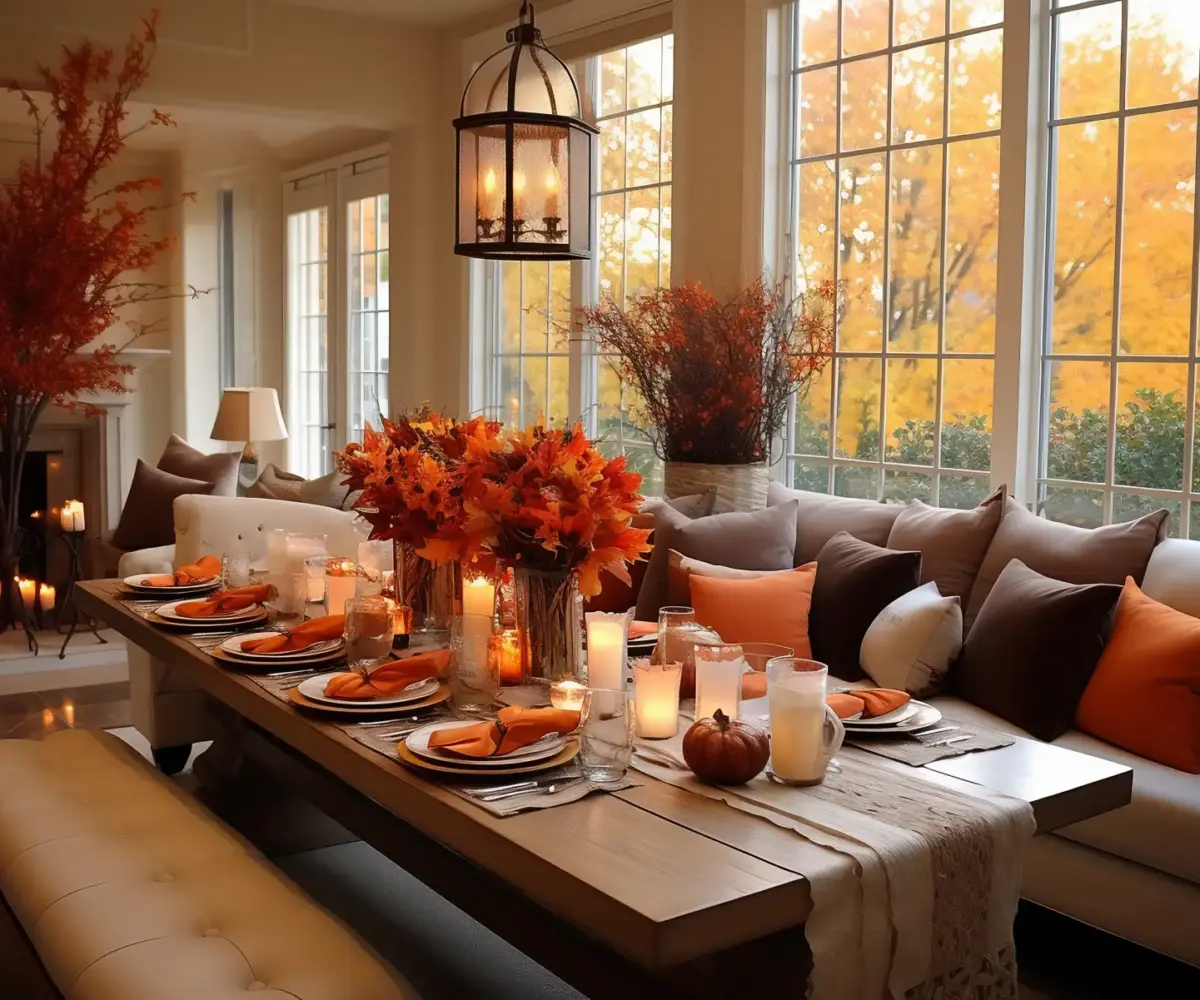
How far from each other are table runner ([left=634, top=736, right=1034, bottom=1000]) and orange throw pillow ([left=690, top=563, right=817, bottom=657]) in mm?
1586

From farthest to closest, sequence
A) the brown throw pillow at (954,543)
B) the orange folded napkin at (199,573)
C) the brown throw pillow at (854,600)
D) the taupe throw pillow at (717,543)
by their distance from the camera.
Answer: the taupe throw pillow at (717,543) < the brown throw pillow at (954,543) < the brown throw pillow at (854,600) < the orange folded napkin at (199,573)

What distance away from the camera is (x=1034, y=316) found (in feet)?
12.9

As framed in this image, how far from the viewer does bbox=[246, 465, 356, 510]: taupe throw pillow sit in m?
5.10

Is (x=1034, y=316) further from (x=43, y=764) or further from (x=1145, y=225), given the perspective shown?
(x=43, y=764)

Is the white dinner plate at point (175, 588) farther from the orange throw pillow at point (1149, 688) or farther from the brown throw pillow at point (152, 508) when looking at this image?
the brown throw pillow at point (152, 508)

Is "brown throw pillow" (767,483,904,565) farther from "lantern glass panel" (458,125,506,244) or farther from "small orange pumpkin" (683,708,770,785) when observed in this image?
"small orange pumpkin" (683,708,770,785)

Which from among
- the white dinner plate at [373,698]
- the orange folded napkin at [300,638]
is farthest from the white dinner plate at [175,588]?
the white dinner plate at [373,698]

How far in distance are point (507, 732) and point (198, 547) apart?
2.81 meters

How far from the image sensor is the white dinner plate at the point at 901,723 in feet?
6.70

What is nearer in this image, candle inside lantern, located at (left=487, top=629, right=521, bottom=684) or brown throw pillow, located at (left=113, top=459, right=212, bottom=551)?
candle inside lantern, located at (left=487, top=629, right=521, bottom=684)

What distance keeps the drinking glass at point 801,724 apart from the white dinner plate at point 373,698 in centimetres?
68

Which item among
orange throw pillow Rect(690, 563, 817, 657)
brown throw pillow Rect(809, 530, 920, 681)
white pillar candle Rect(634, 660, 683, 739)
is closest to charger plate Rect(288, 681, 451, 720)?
white pillar candle Rect(634, 660, 683, 739)

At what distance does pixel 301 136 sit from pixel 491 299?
2.10 m

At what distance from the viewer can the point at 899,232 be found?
4.36 m
